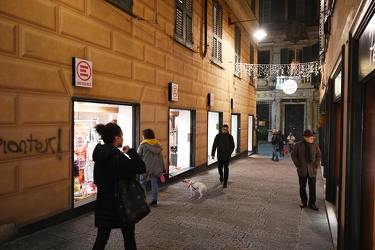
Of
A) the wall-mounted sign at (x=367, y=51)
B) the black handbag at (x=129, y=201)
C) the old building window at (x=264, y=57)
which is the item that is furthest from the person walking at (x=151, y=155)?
the old building window at (x=264, y=57)

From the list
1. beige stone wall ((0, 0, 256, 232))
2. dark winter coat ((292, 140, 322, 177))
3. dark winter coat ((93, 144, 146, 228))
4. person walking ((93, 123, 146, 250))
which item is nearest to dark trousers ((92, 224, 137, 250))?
person walking ((93, 123, 146, 250))

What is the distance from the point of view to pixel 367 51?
2.90 metres

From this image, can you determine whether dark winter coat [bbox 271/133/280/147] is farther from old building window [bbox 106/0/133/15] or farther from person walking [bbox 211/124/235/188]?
old building window [bbox 106/0/133/15]

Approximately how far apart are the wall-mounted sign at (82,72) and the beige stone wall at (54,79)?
0.10 meters

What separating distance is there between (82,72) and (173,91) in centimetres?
347

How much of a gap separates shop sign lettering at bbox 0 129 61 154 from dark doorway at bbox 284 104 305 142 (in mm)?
24351

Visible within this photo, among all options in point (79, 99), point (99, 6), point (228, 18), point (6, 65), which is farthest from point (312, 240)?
point (228, 18)

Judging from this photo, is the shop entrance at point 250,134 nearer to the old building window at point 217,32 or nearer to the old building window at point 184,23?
the old building window at point 217,32

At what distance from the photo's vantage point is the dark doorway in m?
26.6

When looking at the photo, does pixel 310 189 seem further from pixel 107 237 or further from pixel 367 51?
pixel 107 237

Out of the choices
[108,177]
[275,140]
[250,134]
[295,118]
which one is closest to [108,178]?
[108,177]

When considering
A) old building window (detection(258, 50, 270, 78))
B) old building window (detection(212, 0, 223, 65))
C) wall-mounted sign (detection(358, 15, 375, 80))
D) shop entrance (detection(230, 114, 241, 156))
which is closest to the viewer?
wall-mounted sign (detection(358, 15, 375, 80))

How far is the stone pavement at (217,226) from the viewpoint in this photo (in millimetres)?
4480

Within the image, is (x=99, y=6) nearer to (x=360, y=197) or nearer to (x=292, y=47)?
(x=360, y=197)
